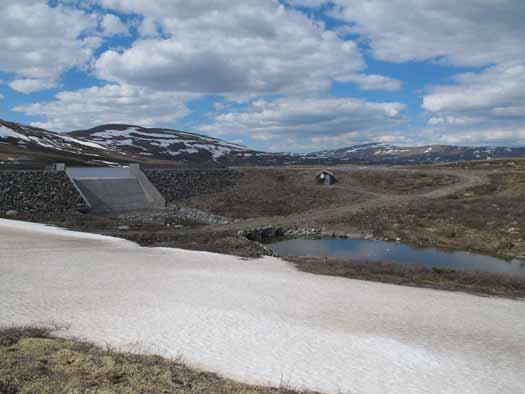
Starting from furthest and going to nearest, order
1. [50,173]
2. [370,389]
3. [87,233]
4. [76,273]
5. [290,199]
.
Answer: [290,199], [50,173], [87,233], [76,273], [370,389]

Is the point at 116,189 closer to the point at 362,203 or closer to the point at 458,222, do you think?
the point at 362,203

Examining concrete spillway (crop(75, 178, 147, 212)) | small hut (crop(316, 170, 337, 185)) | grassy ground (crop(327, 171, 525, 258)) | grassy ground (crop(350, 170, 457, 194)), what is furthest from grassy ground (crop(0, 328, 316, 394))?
small hut (crop(316, 170, 337, 185))

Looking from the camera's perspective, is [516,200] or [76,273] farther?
[516,200]

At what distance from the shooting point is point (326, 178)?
59.5 metres

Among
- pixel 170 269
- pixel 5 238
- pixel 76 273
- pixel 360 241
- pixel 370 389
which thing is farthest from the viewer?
pixel 360 241

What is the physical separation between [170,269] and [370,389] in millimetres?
13425

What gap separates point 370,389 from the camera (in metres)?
10.1

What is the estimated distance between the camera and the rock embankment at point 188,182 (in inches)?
1961

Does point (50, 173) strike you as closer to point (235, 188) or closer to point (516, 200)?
point (235, 188)

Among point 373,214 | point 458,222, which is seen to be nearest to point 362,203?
point 373,214

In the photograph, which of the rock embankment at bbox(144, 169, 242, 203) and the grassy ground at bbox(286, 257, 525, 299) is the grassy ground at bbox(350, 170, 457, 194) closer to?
the rock embankment at bbox(144, 169, 242, 203)

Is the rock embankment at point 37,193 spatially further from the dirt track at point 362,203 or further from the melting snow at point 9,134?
the melting snow at point 9,134

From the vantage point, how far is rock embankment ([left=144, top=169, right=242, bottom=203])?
4981cm

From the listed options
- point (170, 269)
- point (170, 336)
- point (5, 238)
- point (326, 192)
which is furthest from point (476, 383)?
point (326, 192)
